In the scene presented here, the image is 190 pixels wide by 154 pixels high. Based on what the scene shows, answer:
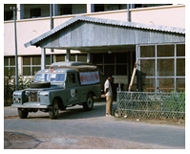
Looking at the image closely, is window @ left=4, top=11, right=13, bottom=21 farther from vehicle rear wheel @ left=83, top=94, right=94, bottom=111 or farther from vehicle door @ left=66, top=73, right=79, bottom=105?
vehicle door @ left=66, top=73, right=79, bottom=105

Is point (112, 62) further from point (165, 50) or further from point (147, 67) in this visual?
point (165, 50)

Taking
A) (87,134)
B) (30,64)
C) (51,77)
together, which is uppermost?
(30,64)

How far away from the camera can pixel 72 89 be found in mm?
15250

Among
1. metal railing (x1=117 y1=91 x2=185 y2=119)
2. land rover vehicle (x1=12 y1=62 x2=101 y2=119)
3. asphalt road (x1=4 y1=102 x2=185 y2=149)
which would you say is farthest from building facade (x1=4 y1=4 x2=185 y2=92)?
asphalt road (x1=4 y1=102 x2=185 y2=149)

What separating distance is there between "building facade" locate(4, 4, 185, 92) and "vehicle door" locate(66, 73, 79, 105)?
11.0 ft

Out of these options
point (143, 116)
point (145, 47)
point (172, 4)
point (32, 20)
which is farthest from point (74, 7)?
point (143, 116)

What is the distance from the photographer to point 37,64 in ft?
87.4

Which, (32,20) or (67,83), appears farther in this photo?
(32,20)

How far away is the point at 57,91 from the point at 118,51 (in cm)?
1131

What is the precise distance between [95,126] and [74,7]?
1745 centimetres

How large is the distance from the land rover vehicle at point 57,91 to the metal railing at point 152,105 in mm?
2370

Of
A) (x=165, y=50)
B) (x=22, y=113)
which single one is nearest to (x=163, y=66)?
(x=165, y=50)

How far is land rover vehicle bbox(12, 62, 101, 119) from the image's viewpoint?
45.3 ft

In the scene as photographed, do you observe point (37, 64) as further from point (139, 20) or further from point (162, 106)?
point (162, 106)
